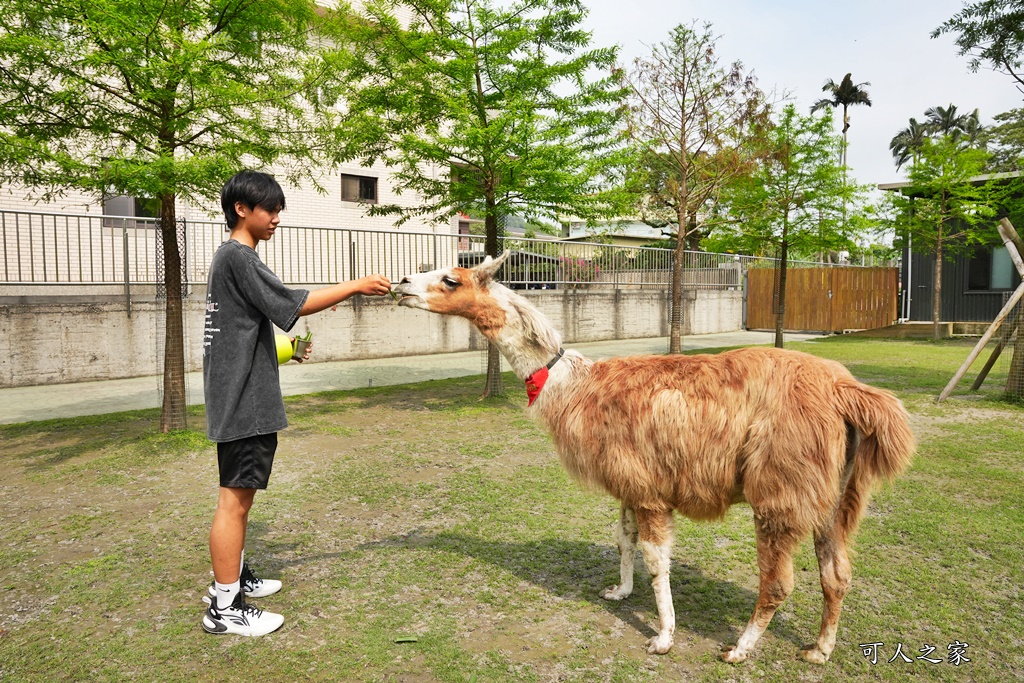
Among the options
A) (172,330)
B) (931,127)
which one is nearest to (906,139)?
(931,127)

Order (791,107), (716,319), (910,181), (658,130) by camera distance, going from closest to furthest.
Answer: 1. (658,130)
2. (791,107)
3. (910,181)
4. (716,319)

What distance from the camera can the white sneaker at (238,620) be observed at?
3469 mm

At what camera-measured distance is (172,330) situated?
7918 mm

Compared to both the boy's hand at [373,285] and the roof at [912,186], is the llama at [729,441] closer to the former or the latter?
the boy's hand at [373,285]

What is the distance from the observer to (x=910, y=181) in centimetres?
2125

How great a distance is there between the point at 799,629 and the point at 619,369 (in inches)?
68.8

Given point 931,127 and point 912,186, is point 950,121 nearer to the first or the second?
point 931,127

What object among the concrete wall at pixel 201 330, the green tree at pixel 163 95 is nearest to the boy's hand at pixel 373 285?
the green tree at pixel 163 95

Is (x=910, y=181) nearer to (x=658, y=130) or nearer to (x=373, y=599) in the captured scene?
(x=658, y=130)

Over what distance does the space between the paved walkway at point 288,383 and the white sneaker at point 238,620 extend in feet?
23.6

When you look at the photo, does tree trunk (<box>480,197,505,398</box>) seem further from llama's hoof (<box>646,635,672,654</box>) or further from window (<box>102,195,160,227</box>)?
llama's hoof (<box>646,635,672,654</box>)

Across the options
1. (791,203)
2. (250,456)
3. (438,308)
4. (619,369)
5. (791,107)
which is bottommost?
(250,456)

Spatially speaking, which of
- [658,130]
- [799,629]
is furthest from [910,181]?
[799,629]

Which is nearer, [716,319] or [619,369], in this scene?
[619,369]
